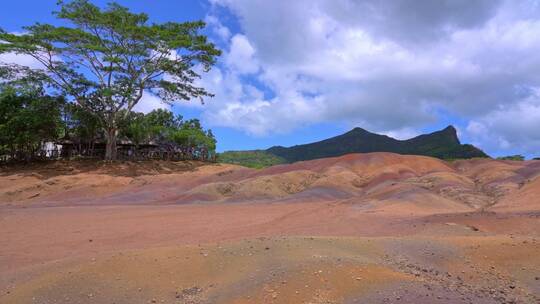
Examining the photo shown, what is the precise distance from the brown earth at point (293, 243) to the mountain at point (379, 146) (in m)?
23.6

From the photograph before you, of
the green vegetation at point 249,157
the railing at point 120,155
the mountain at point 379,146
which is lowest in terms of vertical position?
the railing at point 120,155

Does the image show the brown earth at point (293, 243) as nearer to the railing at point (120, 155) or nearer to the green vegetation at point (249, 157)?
the railing at point (120, 155)

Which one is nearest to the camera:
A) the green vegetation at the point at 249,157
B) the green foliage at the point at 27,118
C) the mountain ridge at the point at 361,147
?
the green foliage at the point at 27,118

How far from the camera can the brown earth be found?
6895 mm

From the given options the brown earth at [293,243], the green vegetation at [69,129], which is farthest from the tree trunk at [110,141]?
the brown earth at [293,243]

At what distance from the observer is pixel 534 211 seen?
13211mm

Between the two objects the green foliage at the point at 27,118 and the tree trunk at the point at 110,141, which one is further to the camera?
the tree trunk at the point at 110,141

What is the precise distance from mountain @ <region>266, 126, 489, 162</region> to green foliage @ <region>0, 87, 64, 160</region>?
33633 mm

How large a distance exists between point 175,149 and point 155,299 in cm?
3404

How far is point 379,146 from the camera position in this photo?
200ft

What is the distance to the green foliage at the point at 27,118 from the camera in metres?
32.3

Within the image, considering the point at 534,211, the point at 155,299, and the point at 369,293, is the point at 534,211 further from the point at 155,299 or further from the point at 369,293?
the point at 155,299

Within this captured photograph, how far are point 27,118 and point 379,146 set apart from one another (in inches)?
1661

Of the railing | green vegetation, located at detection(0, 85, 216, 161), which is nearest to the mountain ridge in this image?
the railing
